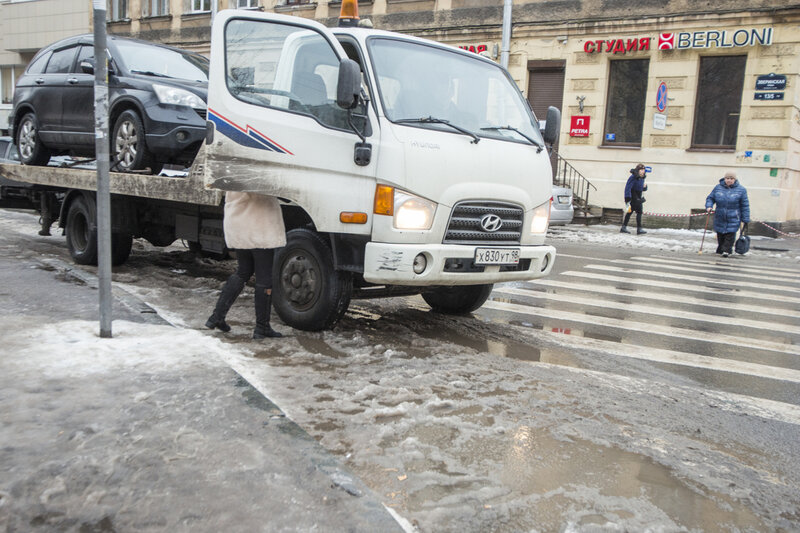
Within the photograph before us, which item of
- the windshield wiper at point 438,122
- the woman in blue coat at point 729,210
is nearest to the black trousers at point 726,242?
the woman in blue coat at point 729,210

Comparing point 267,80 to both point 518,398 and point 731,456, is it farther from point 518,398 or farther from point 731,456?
point 731,456

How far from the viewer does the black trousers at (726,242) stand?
15.2m

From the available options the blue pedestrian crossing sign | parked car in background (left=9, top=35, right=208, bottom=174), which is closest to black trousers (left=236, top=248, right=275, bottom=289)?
parked car in background (left=9, top=35, right=208, bottom=174)

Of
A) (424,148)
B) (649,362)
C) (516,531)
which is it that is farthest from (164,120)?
(516,531)

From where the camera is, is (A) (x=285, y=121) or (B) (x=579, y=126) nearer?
(A) (x=285, y=121)

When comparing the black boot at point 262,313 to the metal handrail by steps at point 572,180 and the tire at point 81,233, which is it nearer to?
the tire at point 81,233

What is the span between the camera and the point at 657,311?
326 inches

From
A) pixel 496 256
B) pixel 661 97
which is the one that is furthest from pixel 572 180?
pixel 496 256

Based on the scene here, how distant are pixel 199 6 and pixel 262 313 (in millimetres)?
29410

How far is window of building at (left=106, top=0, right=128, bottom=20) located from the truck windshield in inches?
1270

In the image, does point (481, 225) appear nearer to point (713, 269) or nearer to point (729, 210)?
point (713, 269)

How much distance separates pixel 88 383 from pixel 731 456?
366cm

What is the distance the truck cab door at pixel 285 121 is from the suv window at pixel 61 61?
3995 mm

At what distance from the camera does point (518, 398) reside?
4.67m
